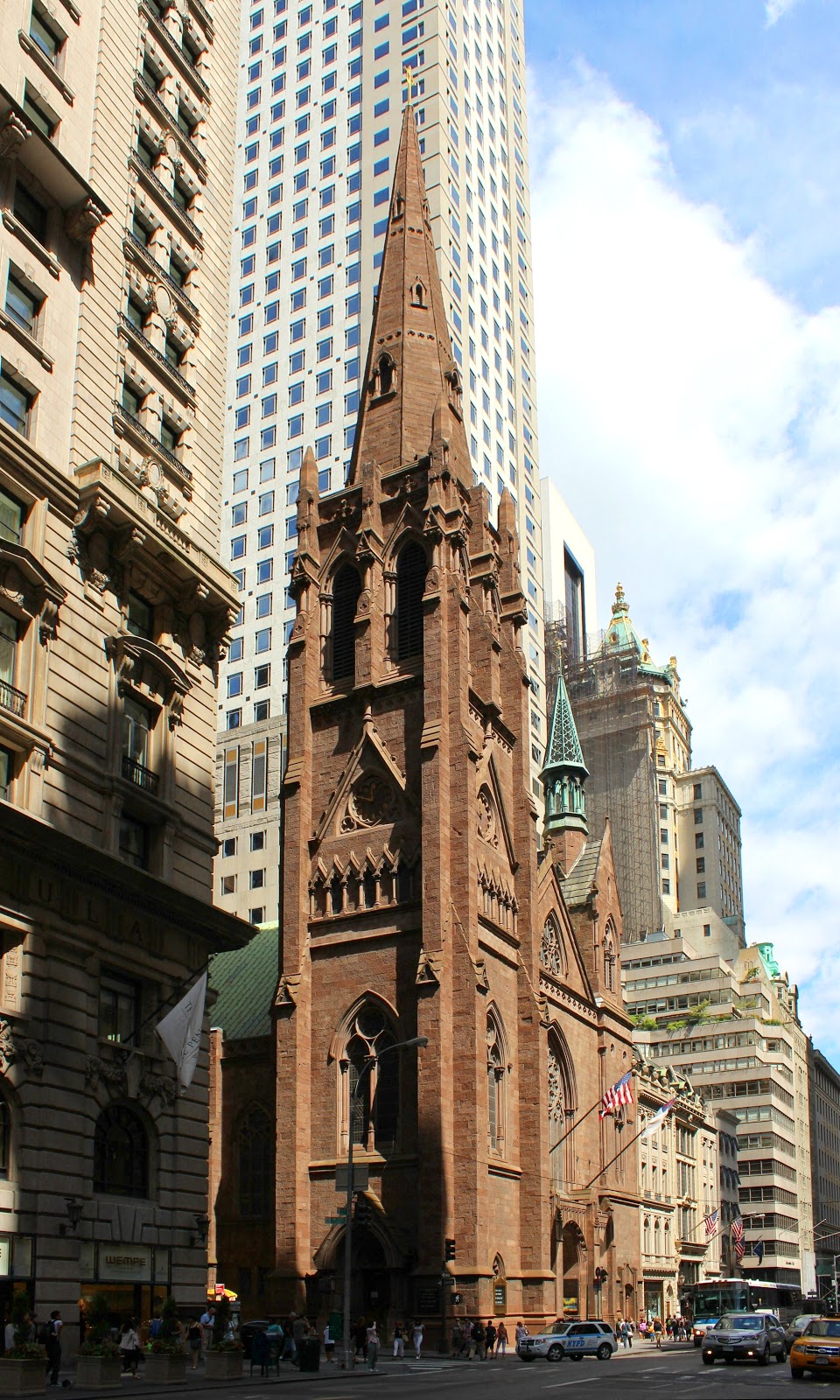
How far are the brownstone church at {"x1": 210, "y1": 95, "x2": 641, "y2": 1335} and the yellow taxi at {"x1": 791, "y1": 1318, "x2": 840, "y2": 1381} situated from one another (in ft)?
51.6

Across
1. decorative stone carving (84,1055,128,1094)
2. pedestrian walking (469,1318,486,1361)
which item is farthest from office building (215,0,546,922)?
decorative stone carving (84,1055,128,1094)

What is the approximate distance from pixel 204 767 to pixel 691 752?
14636cm

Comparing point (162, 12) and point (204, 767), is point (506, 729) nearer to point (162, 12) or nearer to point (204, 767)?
point (204, 767)

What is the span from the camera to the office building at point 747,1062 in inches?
4422

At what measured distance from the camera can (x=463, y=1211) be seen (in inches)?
1865

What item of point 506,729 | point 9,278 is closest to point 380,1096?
point 506,729

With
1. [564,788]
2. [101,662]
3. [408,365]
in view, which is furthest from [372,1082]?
[564,788]

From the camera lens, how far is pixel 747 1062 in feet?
373

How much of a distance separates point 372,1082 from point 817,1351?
22.1m

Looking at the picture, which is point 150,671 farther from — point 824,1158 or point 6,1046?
point 824,1158

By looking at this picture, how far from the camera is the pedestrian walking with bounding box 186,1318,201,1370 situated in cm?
3288

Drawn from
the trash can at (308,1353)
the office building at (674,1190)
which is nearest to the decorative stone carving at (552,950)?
the office building at (674,1190)

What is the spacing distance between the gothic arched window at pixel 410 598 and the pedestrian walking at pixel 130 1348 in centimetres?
3233

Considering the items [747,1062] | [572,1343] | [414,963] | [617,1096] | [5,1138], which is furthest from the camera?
[747,1062]
